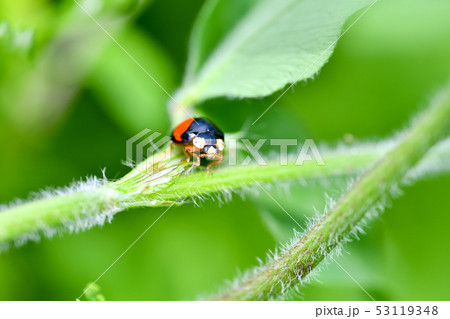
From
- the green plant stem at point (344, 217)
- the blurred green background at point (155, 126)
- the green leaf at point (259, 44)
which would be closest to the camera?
the green plant stem at point (344, 217)

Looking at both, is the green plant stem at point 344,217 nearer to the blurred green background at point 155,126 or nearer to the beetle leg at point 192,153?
the beetle leg at point 192,153

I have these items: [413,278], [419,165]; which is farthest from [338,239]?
[413,278]

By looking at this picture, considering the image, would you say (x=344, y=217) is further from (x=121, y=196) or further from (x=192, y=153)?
(x=121, y=196)

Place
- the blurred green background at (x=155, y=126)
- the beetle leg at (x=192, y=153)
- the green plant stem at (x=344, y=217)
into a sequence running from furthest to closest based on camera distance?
the blurred green background at (x=155, y=126)
the beetle leg at (x=192, y=153)
the green plant stem at (x=344, y=217)

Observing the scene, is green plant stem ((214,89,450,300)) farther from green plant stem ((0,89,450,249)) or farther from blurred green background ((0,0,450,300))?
blurred green background ((0,0,450,300))

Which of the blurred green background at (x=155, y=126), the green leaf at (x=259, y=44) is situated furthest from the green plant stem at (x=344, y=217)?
the blurred green background at (x=155, y=126)

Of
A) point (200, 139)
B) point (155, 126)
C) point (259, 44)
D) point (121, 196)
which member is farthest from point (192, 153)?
point (155, 126)
